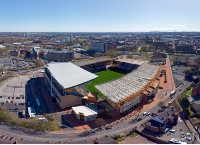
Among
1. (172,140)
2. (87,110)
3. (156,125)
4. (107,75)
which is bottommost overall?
(172,140)

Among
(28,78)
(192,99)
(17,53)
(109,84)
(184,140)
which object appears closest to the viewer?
(184,140)

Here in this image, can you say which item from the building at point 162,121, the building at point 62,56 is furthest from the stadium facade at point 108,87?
the building at point 62,56

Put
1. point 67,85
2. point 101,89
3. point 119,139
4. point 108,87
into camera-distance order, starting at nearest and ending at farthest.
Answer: point 119,139 < point 67,85 < point 101,89 < point 108,87

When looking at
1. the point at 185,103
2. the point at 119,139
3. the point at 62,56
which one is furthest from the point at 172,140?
the point at 62,56

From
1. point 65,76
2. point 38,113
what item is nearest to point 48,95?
point 65,76

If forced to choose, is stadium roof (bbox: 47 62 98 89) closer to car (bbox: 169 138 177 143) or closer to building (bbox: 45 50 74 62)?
car (bbox: 169 138 177 143)

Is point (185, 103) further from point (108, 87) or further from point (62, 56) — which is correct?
point (62, 56)

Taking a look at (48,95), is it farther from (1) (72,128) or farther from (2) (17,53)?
(2) (17,53)
